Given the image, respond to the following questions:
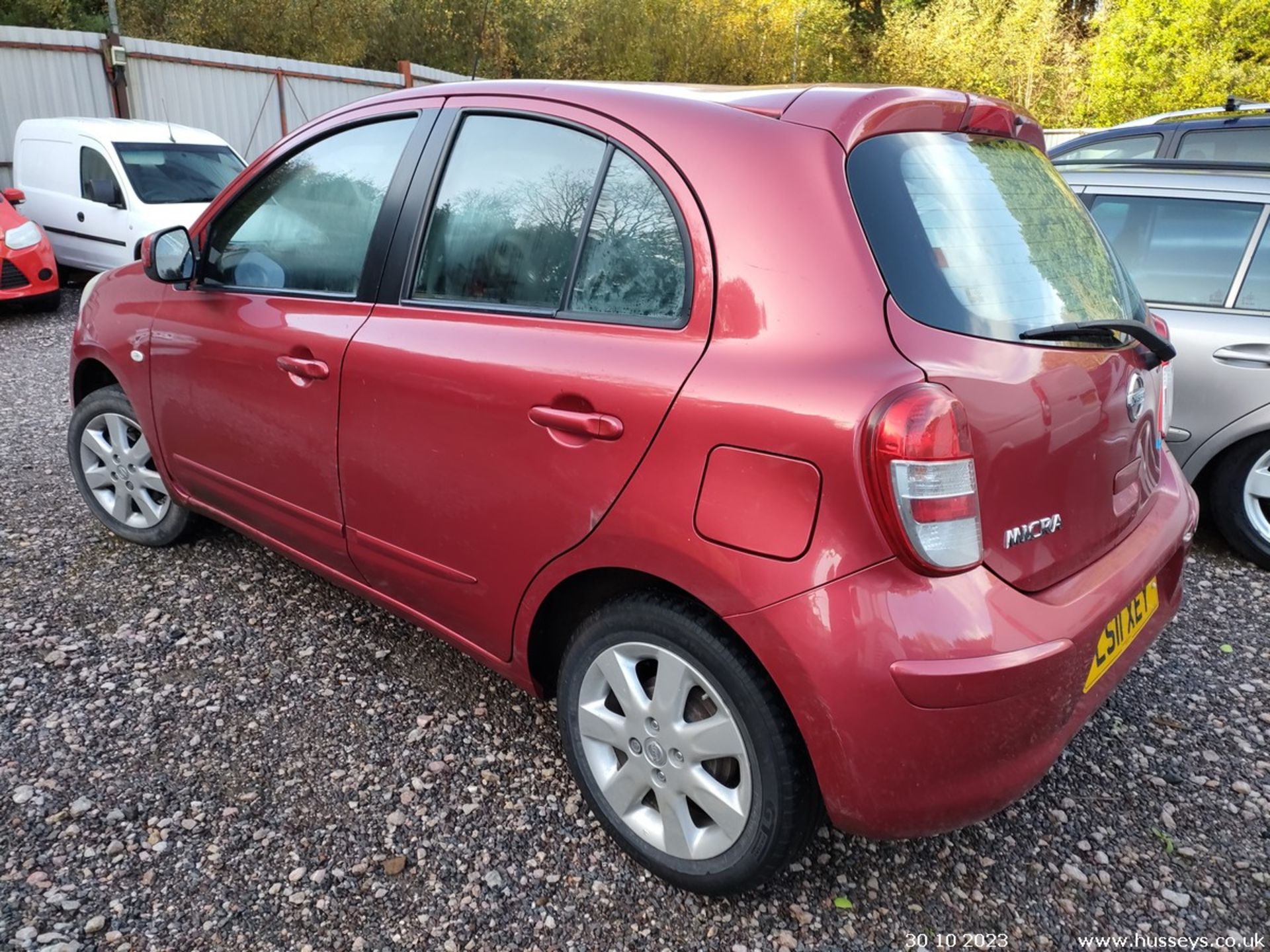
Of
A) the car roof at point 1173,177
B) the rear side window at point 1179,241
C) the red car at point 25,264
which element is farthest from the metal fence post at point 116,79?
the rear side window at point 1179,241

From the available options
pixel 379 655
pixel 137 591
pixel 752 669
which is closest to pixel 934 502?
pixel 752 669

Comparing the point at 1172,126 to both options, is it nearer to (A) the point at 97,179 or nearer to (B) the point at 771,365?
(B) the point at 771,365

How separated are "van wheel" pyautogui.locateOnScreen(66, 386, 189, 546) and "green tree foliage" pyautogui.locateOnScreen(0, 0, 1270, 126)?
11.4 meters

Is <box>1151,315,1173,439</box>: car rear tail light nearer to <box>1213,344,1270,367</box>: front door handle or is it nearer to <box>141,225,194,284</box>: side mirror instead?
<box>1213,344,1270,367</box>: front door handle

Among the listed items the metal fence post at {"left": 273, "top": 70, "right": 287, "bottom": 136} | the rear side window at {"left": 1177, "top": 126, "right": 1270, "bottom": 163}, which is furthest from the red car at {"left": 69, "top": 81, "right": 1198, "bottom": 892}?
the metal fence post at {"left": 273, "top": 70, "right": 287, "bottom": 136}

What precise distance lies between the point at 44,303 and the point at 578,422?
868 cm

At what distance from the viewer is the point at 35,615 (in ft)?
10.5

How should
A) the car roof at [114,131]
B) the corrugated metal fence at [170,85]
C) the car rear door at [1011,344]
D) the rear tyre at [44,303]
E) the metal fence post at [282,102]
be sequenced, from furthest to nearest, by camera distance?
the metal fence post at [282,102] → the corrugated metal fence at [170,85] → the car roof at [114,131] → the rear tyre at [44,303] → the car rear door at [1011,344]

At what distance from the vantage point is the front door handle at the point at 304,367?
254cm

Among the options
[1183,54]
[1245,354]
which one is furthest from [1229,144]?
[1183,54]

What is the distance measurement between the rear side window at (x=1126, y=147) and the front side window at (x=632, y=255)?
654cm

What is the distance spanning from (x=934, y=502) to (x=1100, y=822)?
1266 millimetres

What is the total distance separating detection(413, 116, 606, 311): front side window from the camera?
2.13 metres

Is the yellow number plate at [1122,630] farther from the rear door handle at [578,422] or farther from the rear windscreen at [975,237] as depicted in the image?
the rear door handle at [578,422]
